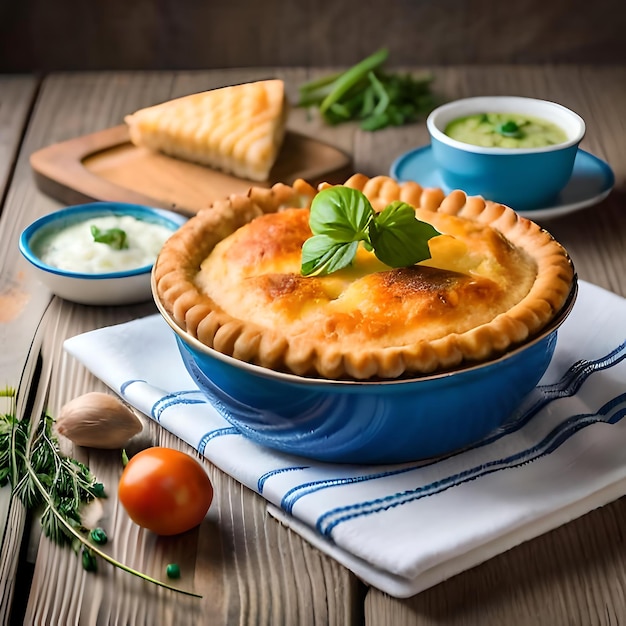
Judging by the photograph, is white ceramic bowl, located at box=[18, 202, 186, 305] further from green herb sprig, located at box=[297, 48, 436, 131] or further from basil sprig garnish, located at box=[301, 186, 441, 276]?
green herb sprig, located at box=[297, 48, 436, 131]

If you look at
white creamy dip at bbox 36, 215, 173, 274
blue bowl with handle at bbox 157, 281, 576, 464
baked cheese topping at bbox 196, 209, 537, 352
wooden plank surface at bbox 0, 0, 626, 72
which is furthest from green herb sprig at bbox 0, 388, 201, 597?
wooden plank surface at bbox 0, 0, 626, 72

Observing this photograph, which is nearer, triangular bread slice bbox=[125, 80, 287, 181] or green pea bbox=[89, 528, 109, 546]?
green pea bbox=[89, 528, 109, 546]

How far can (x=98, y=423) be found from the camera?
2.16m

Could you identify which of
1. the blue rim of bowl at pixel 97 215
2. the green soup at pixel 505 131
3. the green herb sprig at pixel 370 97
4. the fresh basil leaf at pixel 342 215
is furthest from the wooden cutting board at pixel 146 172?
the fresh basil leaf at pixel 342 215

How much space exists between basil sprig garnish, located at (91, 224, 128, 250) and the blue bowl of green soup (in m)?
1.05

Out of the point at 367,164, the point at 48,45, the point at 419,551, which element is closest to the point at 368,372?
the point at 419,551

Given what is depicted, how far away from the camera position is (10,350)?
8.70ft

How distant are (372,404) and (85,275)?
3.65 ft

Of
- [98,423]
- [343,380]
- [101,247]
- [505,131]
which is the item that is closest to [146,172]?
[101,247]

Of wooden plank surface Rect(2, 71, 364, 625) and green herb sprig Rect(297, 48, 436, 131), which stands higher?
wooden plank surface Rect(2, 71, 364, 625)

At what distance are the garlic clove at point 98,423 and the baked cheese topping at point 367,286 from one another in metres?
0.33

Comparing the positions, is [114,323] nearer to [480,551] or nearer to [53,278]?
[53,278]

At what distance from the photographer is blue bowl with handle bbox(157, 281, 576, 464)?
192 centimetres

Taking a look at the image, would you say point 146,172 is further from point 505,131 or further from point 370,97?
point 505,131
